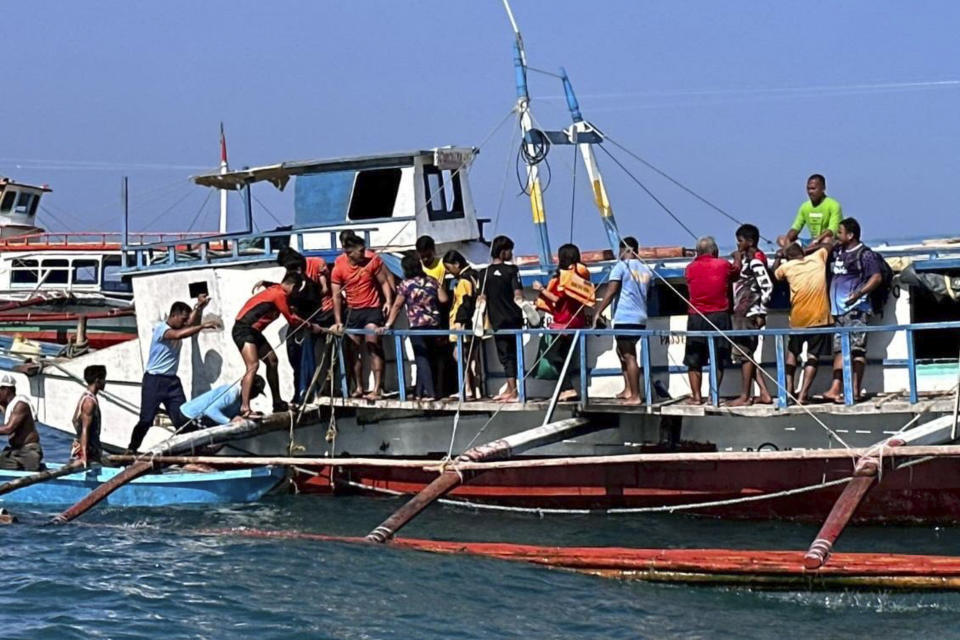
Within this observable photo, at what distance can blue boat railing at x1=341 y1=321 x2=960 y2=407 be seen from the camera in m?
14.2

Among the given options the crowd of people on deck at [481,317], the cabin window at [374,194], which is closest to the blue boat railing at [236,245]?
the cabin window at [374,194]

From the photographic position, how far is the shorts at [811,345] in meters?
14.8

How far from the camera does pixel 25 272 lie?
119 ft

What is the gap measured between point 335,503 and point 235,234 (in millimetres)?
4040

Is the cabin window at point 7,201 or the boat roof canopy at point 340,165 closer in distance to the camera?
the boat roof canopy at point 340,165

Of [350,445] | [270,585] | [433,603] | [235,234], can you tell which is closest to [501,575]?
[433,603]

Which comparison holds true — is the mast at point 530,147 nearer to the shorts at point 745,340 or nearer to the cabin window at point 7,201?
the shorts at point 745,340

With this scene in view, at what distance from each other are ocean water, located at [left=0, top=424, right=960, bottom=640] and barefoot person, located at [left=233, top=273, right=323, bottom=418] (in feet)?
7.30

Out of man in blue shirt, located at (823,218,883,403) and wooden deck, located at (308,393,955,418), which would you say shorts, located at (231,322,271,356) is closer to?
wooden deck, located at (308,393,955,418)

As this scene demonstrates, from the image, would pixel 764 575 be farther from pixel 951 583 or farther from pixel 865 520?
pixel 865 520

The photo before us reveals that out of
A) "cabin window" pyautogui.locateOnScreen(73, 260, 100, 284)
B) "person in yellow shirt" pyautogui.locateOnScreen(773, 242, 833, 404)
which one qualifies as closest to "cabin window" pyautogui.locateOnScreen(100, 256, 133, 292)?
"cabin window" pyautogui.locateOnScreen(73, 260, 100, 284)

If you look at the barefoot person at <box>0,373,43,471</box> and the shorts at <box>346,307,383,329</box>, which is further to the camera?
the barefoot person at <box>0,373,43,471</box>

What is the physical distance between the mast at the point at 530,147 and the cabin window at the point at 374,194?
6.95 feet

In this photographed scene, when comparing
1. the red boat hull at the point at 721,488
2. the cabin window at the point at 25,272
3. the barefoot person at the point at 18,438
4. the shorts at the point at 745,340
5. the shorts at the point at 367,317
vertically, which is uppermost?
the cabin window at the point at 25,272
